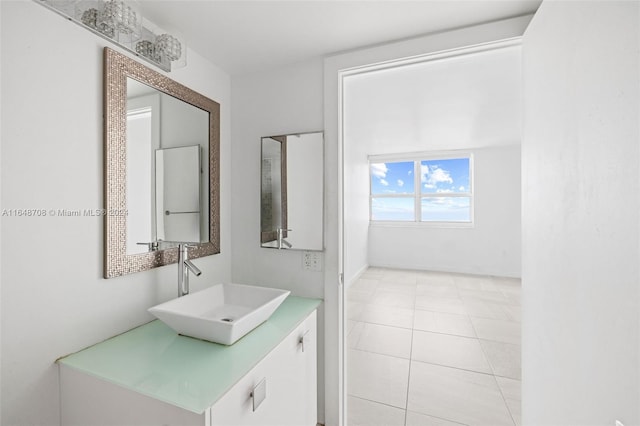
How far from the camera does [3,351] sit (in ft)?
2.84

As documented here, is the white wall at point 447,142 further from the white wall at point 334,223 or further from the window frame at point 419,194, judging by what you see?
the white wall at point 334,223

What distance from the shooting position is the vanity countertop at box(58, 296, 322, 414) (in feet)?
2.74

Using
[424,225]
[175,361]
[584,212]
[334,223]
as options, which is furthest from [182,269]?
[424,225]

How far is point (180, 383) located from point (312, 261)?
95 centimetres

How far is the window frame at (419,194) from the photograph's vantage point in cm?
516

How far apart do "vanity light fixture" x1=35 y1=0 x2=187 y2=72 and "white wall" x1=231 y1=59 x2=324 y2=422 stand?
57 centimetres

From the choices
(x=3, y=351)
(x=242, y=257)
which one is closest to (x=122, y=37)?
(x=3, y=351)

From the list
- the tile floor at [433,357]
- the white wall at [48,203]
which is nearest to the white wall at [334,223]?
the tile floor at [433,357]

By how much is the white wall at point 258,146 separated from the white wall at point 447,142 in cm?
40

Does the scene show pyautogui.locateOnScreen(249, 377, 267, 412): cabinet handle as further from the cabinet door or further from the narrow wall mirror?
the narrow wall mirror

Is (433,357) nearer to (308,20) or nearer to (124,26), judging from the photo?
(308,20)

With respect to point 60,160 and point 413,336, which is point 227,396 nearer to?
point 60,160

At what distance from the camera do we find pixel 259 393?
1.02 metres

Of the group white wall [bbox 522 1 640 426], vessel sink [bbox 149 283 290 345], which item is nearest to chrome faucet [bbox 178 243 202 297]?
vessel sink [bbox 149 283 290 345]
